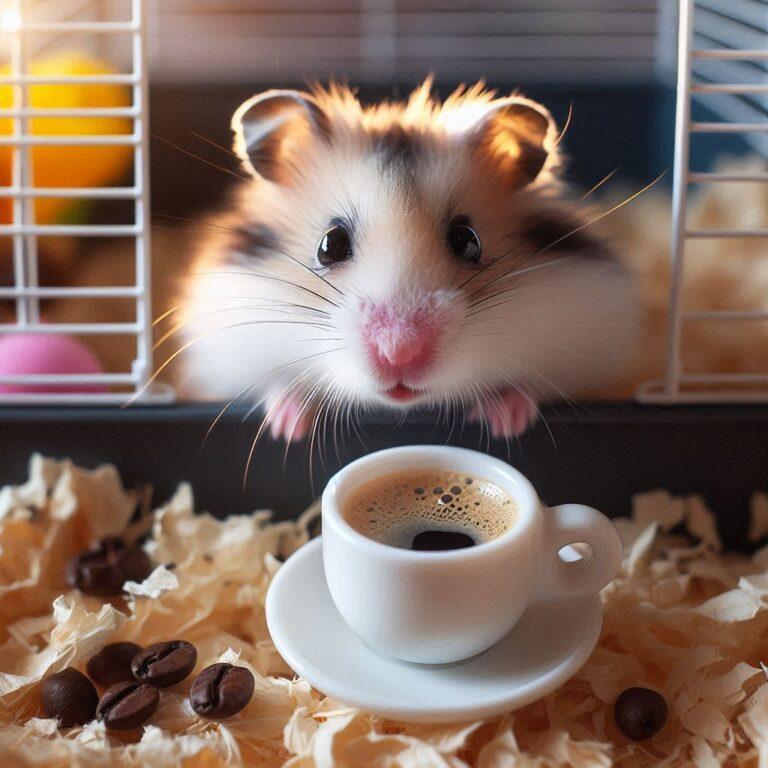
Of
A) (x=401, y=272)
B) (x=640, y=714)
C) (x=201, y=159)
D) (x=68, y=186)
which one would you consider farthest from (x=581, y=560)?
(x=68, y=186)

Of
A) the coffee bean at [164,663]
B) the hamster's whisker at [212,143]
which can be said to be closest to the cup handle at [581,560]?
the coffee bean at [164,663]

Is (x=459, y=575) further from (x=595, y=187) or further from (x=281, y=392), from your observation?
(x=595, y=187)

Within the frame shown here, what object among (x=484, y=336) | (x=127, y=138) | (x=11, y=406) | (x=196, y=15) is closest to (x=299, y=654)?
(x=484, y=336)

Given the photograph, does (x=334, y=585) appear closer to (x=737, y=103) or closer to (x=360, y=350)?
(x=360, y=350)

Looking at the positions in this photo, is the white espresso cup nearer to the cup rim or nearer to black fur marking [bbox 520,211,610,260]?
the cup rim

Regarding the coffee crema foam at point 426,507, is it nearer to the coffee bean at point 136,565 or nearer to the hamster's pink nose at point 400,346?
the hamster's pink nose at point 400,346
